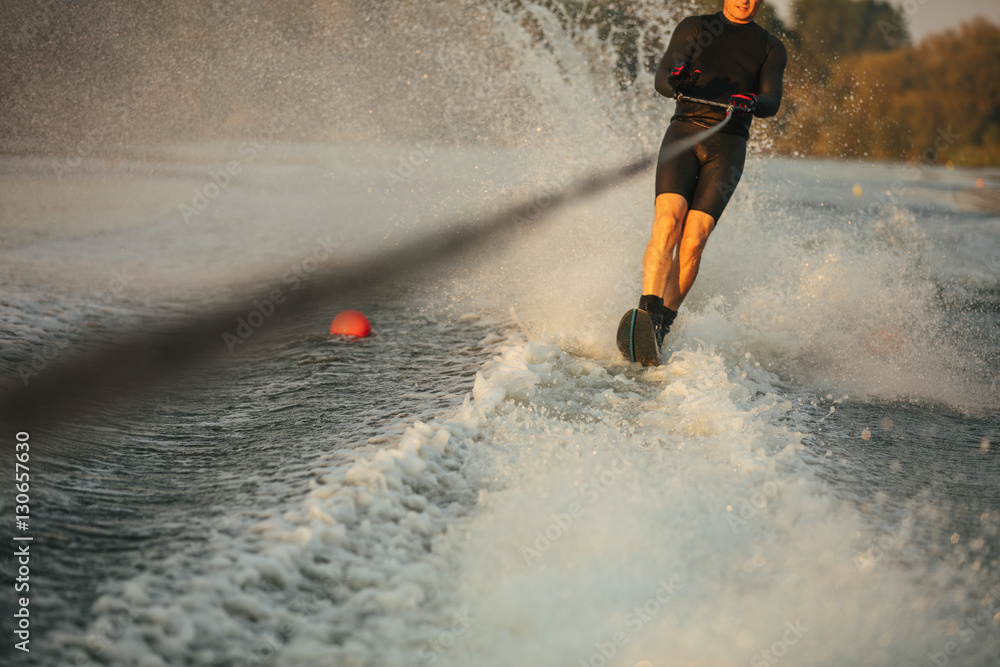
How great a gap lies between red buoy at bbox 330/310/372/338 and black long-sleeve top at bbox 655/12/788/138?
81.5 inches

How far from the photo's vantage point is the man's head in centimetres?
369

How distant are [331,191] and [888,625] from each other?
10.00 m

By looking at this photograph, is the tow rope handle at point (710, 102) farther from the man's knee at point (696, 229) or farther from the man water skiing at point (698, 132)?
the man's knee at point (696, 229)

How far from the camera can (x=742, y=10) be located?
3691 mm

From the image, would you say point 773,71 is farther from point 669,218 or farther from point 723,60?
point 669,218

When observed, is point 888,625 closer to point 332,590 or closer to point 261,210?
point 332,590

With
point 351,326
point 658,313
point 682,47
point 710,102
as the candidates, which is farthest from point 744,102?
point 351,326

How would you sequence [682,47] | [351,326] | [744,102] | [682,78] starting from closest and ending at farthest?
[744,102] → [682,78] → [682,47] → [351,326]

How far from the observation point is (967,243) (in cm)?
858

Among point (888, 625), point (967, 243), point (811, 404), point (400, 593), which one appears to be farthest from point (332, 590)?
point (967, 243)

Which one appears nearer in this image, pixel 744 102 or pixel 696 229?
pixel 744 102

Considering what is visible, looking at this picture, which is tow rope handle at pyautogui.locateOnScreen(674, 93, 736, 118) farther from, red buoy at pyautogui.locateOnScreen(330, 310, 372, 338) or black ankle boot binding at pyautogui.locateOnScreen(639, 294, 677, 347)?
red buoy at pyautogui.locateOnScreen(330, 310, 372, 338)

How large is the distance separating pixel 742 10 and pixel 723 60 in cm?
28

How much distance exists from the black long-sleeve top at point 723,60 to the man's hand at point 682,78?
0.06m
